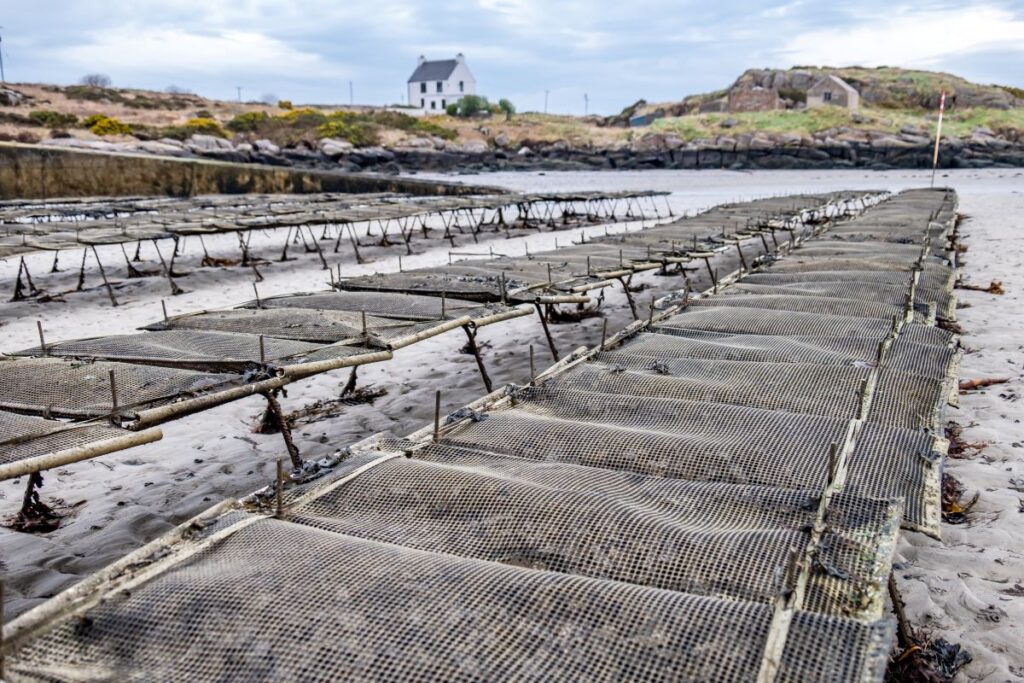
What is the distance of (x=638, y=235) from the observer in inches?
596

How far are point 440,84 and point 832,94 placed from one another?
45.9 m

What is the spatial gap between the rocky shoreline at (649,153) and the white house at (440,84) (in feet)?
100

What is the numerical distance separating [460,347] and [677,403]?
5.86 meters

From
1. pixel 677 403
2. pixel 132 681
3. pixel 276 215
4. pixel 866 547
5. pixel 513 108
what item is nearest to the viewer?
pixel 132 681

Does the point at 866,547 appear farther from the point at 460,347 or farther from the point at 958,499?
the point at 460,347

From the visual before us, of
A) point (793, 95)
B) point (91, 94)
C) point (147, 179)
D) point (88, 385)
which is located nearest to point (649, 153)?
point (793, 95)

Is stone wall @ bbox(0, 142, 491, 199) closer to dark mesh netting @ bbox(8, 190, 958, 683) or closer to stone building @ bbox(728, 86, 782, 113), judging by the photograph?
dark mesh netting @ bbox(8, 190, 958, 683)

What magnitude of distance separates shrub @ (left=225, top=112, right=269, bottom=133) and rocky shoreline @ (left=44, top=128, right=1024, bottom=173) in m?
7.31

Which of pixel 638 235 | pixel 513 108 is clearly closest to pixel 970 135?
pixel 513 108

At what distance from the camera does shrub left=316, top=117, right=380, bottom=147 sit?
64625 millimetres

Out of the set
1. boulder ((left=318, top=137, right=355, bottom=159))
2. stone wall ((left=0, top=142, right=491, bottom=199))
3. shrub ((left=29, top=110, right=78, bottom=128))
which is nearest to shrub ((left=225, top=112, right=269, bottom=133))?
boulder ((left=318, top=137, right=355, bottom=159))

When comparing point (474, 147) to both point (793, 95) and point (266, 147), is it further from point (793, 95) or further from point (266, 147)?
point (793, 95)

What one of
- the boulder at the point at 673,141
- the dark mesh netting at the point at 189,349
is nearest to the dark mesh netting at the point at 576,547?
the dark mesh netting at the point at 189,349

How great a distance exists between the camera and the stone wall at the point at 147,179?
1078 inches
